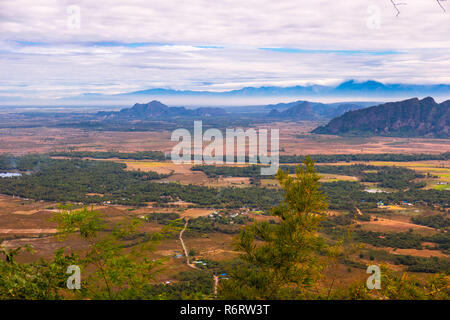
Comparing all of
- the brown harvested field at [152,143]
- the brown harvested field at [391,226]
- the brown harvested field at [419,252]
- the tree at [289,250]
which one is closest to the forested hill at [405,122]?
the brown harvested field at [152,143]

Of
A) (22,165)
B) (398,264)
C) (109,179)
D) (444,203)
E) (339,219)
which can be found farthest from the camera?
(22,165)

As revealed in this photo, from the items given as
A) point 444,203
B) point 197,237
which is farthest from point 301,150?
point 197,237

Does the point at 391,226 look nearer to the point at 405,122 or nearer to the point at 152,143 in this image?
the point at 152,143

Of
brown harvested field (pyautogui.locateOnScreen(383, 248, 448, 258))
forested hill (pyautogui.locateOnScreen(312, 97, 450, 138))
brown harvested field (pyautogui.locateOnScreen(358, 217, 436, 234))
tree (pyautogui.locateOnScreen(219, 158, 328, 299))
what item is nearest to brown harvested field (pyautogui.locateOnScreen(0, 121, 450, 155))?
forested hill (pyautogui.locateOnScreen(312, 97, 450, 138))

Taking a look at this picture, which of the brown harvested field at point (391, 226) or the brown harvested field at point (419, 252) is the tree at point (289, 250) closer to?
the brown harvested field at point (419, 252)

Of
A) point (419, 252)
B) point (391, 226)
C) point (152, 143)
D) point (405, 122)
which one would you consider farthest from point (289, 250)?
point (405, 122)

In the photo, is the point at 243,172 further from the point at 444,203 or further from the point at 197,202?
the point at 444,203
